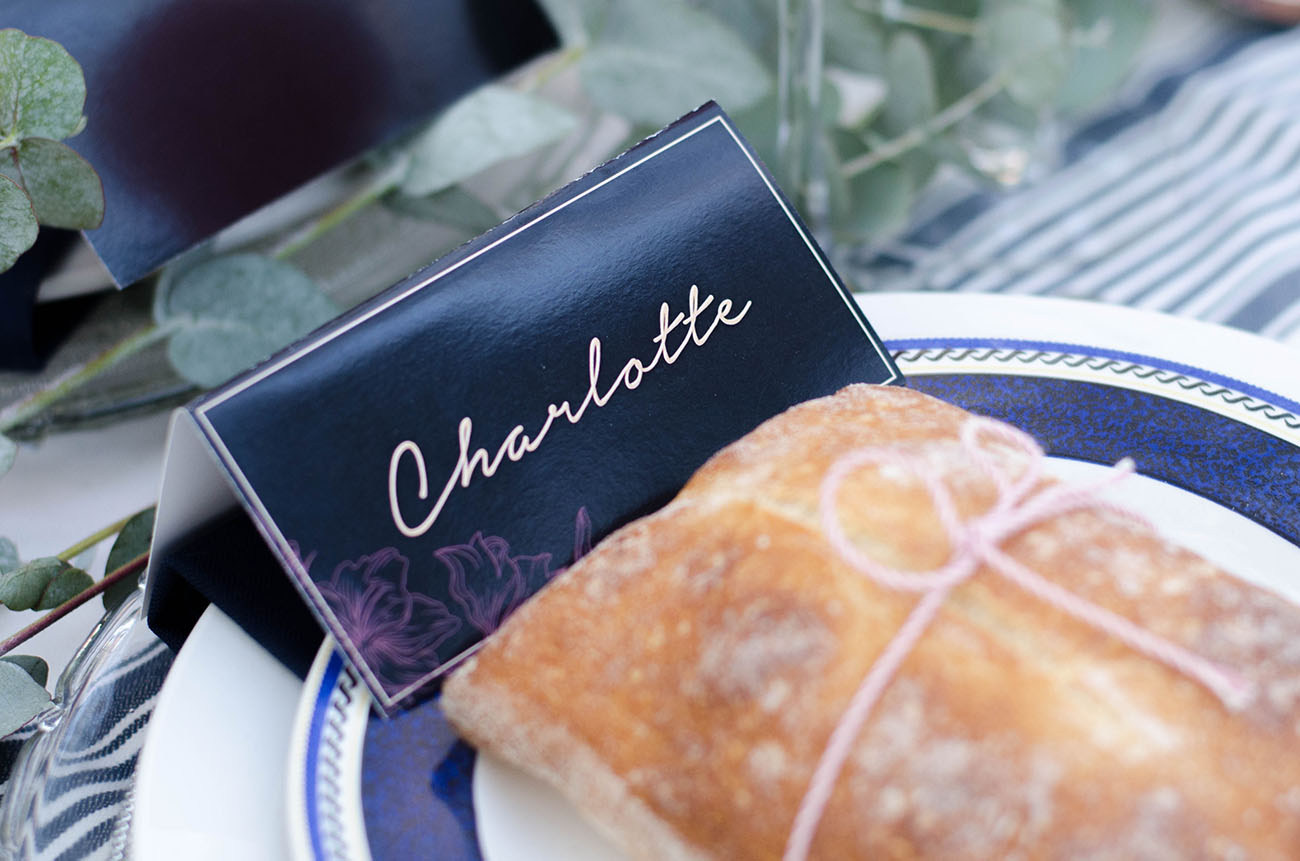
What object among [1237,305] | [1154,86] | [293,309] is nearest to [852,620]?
[293,309]

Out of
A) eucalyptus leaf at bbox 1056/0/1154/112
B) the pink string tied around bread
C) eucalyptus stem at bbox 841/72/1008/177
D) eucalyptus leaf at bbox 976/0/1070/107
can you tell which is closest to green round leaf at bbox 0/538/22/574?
the pink string tied around bread

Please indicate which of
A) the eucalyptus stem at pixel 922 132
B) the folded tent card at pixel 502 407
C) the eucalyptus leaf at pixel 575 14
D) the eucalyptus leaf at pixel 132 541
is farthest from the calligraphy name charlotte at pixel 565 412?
the eucalyptus stem at pixel 922 132

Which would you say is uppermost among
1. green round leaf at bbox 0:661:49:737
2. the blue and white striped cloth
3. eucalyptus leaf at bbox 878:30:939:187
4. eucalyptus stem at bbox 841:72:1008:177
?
green round leaf at bbox 0:661:49:737

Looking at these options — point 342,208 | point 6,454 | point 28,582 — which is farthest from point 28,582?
point 342,208

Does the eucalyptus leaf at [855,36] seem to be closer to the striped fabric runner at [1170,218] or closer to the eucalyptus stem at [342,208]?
the striped fabric runner at [1170,218]

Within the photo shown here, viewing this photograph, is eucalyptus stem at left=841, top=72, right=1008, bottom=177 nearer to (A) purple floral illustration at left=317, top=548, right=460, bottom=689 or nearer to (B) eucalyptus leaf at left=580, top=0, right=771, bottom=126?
(B) eucalyptus leaf at left=580, top=0, right=771, bottom=126

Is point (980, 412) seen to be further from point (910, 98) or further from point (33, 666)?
point (33, 666)
